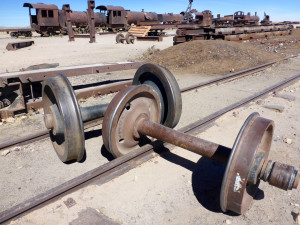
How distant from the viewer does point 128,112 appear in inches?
119

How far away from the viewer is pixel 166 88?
3471 millimetres

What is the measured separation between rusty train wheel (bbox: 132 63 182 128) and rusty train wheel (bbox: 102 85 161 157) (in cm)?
21

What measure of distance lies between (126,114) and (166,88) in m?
0.78

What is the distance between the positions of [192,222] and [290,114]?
3719 mm

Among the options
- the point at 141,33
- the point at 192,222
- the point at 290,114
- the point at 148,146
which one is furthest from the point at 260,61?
the point at 141,33

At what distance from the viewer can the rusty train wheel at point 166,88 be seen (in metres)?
3.44

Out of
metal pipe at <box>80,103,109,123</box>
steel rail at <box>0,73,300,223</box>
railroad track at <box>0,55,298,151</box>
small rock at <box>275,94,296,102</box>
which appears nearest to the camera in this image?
steel rail at <box>0,73,300,223</box>

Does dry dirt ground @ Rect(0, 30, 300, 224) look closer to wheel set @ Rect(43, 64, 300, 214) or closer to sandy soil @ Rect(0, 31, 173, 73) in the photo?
wheel set @ Rect(43, 64, 300, 214)

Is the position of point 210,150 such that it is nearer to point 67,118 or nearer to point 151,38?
point 67,118

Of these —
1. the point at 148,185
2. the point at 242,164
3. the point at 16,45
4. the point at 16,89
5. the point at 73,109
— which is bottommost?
the point at 148,185

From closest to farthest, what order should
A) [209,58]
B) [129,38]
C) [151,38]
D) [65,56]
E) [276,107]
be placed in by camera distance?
1. [276,107]
2. [209,58]
3. [65,56]
4. [129,38]
5. [151,38]

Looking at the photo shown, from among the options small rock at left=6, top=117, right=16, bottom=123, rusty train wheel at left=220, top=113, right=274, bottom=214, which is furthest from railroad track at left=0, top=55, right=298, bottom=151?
rusty train wheel at left=220, top=113, right=274, bottom=214

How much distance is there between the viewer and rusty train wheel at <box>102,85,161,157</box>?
2707 millimetres

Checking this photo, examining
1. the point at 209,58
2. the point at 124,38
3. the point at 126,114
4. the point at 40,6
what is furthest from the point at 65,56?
the point at 40,6
